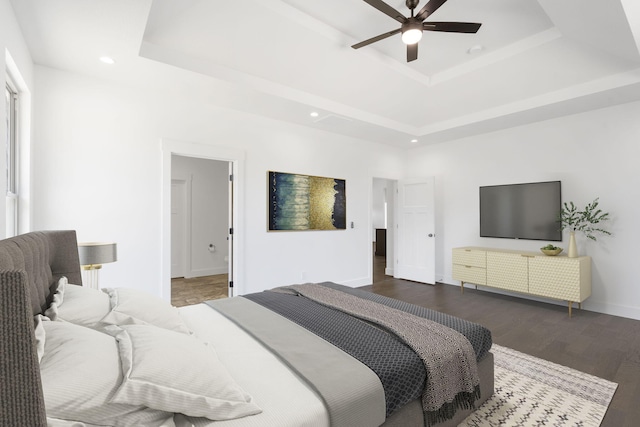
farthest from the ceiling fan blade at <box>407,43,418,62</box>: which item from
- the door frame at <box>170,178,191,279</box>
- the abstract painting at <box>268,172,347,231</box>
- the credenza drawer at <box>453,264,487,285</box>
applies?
the door frame at <box>170,178,191,279</box>

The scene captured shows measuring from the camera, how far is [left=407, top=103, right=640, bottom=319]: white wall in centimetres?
380

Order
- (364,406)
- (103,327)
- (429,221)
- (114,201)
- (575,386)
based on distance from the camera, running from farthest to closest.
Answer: (429,221) < (114,201) < (575,386) < (103,327) < (364,406)

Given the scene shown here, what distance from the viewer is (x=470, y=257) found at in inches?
191

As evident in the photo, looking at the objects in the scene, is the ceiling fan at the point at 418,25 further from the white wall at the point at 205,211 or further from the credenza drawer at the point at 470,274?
the white wall at the point at 205,211

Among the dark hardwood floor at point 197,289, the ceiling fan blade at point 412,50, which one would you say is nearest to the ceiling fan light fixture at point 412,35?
the ceiling fan blade at point 412,50

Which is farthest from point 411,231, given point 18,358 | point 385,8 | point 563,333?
point 18,358

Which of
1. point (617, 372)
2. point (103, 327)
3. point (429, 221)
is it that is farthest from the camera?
point (429, 221)

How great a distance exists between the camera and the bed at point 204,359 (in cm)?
83

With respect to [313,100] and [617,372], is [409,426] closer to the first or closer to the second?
[617,372]

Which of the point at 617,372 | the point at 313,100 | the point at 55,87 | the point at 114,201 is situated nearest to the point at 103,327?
the point at 114,201

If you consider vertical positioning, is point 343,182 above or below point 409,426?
Answer: above

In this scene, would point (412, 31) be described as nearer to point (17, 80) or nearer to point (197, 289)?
point (17, 80)

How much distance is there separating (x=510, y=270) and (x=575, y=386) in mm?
2311

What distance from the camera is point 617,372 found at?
244 cm
